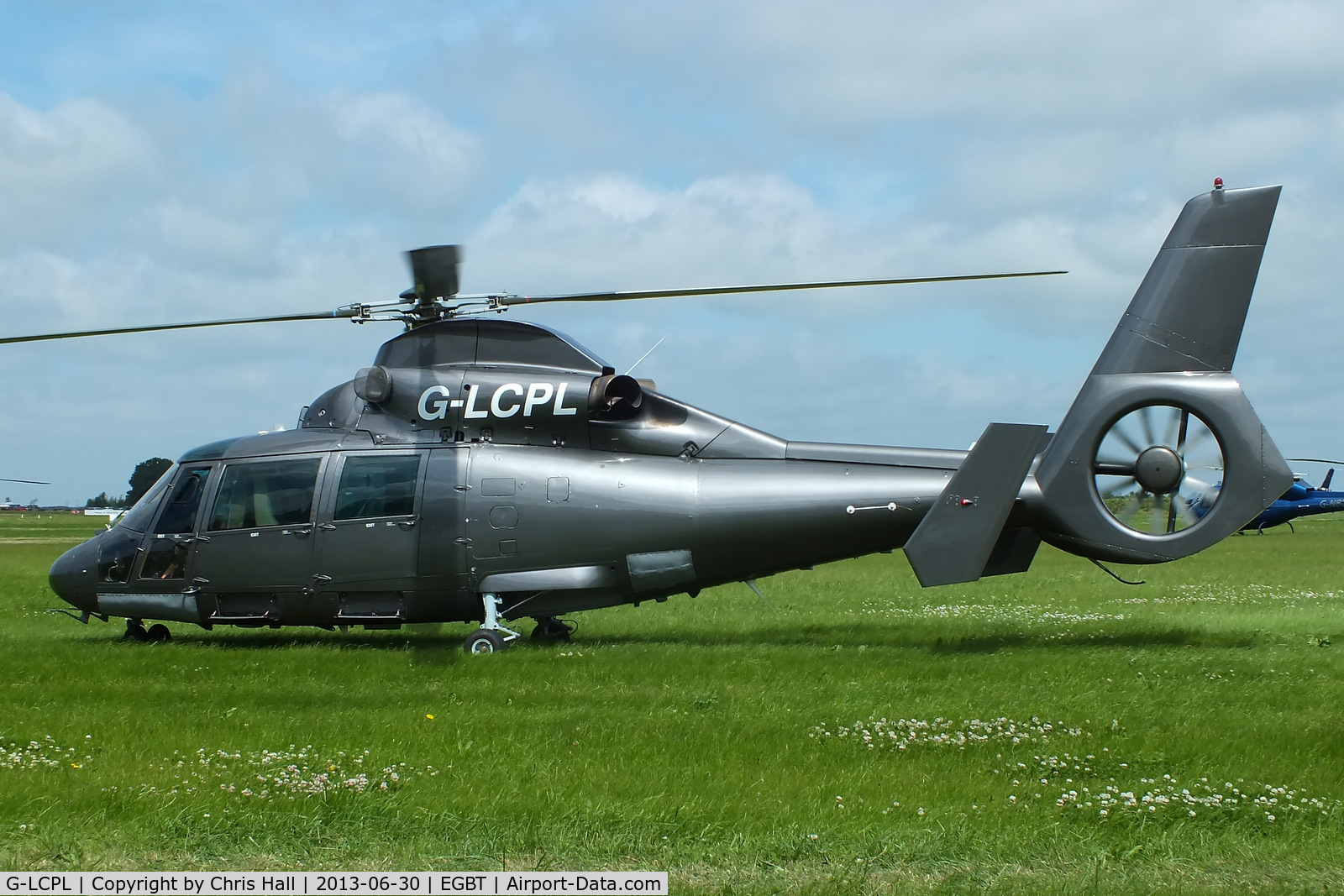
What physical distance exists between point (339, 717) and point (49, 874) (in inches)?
169

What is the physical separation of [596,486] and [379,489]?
2973 mm

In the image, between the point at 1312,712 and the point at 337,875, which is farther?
the point at 1312,712

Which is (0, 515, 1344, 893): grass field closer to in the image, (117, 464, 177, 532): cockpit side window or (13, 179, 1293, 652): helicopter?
(13, 179, 1293, 652): helicopter

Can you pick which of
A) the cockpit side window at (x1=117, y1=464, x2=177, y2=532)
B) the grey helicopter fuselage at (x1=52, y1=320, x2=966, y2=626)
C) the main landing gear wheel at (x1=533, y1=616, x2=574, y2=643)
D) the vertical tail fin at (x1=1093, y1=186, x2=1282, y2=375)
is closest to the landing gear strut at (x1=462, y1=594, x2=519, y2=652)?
the grey helicopter fuselage at (x1=52, y1=320, x2=966, y2=626)

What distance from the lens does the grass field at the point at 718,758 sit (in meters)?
6.69

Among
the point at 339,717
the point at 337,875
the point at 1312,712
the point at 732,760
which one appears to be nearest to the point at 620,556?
the point at 339,717

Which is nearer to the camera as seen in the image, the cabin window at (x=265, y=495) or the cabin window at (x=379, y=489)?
the cabin window at (x=379, y=489)

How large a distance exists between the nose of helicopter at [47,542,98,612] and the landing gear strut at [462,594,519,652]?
19.4ft

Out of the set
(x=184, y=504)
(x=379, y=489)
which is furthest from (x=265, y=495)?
(x=379, y=489)

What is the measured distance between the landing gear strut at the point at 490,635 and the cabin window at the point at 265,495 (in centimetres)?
279

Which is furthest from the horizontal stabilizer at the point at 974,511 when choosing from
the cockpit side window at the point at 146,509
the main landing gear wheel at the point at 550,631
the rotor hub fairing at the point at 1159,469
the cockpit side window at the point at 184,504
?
the cockpit side window at the point at 146,509

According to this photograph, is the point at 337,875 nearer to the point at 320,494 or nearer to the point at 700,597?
the point at 320,494

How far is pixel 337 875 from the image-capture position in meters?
6.27

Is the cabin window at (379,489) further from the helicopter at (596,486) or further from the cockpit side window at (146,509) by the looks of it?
the cockpit side window at (146,509)
